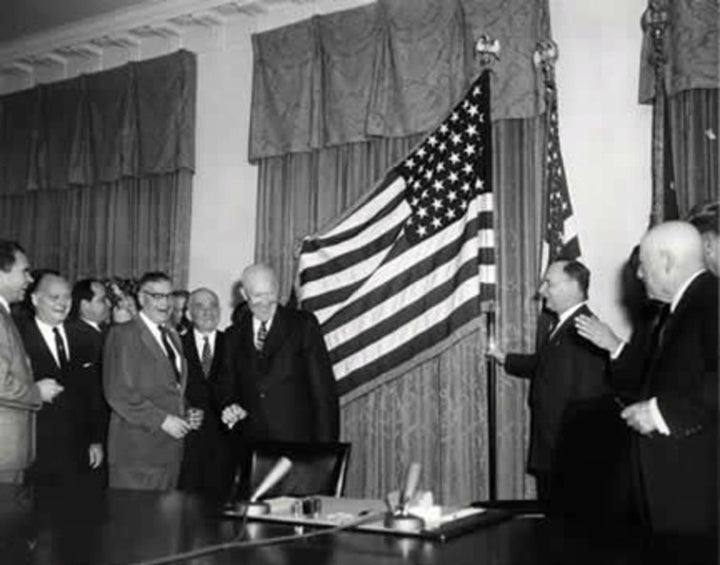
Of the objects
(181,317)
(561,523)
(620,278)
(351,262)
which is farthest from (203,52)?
(561,523)

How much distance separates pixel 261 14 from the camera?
732 centimetres

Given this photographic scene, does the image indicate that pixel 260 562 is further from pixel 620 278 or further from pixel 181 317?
pixel 181 317

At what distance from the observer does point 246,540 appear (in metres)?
2.26

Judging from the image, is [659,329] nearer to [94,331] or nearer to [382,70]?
[94,331]

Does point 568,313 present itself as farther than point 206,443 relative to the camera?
No

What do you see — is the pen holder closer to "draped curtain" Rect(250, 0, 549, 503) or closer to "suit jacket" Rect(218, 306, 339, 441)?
"suit jacket" Rect(218, 306, 339, 441)

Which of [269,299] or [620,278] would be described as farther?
[620,278]

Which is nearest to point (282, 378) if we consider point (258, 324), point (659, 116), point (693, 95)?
point (258, 324)

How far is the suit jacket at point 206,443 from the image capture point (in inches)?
208

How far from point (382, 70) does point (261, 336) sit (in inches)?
99.1

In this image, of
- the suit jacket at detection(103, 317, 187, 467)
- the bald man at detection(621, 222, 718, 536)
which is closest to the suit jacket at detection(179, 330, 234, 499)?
the suit jacket at detection(103, 317, 187, 467)

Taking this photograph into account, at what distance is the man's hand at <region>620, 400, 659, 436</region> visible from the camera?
2707mm

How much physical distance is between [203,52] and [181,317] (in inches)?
94.4

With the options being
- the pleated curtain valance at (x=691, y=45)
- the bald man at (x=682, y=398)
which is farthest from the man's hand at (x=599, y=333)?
the pleated curtain valance at (x=691, y=45)
